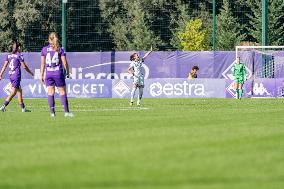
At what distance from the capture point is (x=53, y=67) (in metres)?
21.6

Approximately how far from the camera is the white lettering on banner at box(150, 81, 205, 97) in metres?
42.8

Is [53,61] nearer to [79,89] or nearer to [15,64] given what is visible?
[15,64]

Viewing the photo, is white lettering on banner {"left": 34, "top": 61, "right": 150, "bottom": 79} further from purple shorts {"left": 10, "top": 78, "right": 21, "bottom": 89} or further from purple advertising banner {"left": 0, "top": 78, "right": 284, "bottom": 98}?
purple shorts {"left": 10, "top": 78, "right": 21, "bottom": 89}

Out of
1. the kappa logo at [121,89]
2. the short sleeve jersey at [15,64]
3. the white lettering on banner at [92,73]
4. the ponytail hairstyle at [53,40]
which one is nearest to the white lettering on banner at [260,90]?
the kappa logo at [121,89]

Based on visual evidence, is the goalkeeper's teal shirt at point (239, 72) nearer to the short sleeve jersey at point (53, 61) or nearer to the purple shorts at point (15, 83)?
the purple shorts at point (15, 83)

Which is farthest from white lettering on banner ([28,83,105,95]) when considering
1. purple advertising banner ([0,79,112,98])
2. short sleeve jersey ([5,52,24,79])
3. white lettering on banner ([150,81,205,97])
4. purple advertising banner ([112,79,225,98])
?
short sleeve jersey ([5,52,24,79])

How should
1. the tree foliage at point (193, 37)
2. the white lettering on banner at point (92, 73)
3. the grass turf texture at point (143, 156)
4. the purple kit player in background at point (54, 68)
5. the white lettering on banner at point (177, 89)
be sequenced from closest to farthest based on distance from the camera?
the grass turf texture at point (143, 156) < the purple kit player in background at point (54, 68) < the white lettering on banner at point (177, 89) < the white lettering on banner at point (92, 73) < the tree foliage at point (193, 37)

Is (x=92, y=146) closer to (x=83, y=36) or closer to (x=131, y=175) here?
(x=131, y=175)

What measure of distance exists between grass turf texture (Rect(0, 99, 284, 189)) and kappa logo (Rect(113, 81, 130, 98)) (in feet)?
86.7

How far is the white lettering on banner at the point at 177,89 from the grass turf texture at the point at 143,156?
25758 mm

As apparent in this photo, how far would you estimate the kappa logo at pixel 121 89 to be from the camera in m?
43.6

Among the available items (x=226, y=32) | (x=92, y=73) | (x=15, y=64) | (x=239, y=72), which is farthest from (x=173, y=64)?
(x=226, y=32)

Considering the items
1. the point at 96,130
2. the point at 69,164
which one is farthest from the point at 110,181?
the point at 96,130

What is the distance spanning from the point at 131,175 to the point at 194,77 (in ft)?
118
